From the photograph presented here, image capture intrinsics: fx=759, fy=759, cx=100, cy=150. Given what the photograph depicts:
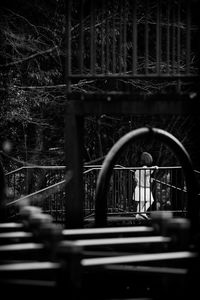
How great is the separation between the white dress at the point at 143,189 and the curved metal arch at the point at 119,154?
23.5 feet

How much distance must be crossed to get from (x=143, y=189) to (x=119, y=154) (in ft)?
26.1

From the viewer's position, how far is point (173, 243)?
4363 mm

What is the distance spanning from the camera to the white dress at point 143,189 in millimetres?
13328

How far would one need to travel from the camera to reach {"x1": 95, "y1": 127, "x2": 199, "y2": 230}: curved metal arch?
222 inches

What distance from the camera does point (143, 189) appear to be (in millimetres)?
13570

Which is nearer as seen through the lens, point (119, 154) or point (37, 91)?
point (119, 154)

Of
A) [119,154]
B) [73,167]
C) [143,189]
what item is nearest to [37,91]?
[143,189]

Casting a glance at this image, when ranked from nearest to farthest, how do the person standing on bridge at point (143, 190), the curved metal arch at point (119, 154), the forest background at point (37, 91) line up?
the curved metal arch at point (119, 154), the person standing on bridge at point (143, 190), the forest background at point (37, 91)

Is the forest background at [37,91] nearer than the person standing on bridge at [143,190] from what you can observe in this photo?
No

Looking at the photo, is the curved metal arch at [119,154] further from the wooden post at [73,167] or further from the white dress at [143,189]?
the white dress at [143,189]

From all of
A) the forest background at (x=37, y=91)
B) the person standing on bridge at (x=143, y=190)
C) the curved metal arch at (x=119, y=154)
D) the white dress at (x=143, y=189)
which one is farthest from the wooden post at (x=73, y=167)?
the forest background at (x=37, y=91)

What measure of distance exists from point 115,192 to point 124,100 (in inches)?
322

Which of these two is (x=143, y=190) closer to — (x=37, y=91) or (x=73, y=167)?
(x=37, y=91)

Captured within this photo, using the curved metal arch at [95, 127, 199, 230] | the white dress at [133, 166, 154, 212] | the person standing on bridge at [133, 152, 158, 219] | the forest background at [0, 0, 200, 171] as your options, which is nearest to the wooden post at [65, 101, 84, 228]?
the curved metal arch at [95, 127, 199, 230]
